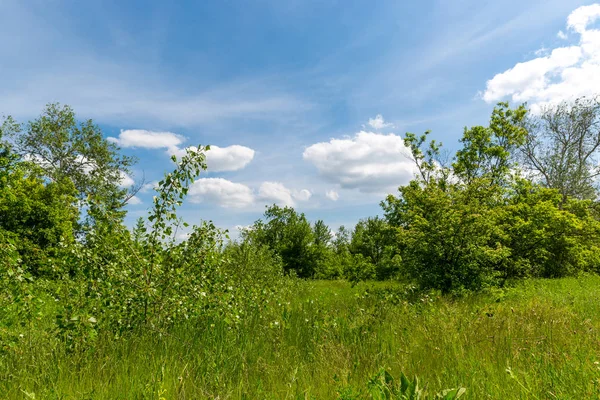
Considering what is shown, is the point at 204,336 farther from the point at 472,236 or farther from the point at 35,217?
the point at 35,217

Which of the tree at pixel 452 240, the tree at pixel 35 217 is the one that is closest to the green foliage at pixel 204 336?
the tree at pixel 452 240

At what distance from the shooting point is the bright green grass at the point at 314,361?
9.93 ft

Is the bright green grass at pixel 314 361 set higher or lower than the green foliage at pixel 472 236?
lower

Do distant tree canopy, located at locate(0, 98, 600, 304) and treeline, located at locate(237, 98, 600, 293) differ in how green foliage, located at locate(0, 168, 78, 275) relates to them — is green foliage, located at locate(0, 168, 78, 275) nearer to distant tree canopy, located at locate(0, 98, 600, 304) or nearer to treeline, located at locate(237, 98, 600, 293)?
distant tree canopy, located at locate(0, 98, 600, 304)

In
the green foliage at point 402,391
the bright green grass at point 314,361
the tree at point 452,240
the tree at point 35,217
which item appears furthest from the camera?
the tree at point 35,217

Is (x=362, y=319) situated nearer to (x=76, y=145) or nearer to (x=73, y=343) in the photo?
(x=73, y=343)

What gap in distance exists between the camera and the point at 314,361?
4.14 metres

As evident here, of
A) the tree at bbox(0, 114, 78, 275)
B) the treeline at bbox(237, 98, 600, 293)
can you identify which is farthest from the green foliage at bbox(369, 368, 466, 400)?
the tree at bbox(0, 114, 78, 275)

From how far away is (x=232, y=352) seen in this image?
4.12 m

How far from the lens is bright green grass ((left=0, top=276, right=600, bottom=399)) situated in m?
3.03

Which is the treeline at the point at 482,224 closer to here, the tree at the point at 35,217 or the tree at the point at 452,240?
the tree at the point at 452,240

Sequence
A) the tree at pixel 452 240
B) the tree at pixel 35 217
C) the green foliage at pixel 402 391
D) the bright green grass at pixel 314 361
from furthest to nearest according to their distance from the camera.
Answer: the tree at pixel 35 217 → the tree at pixel 452 240 → the bright green grass at pixel 314 361 → the green foliage at pixel 402 391

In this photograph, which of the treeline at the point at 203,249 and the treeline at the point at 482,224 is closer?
the treeline at the point at 203,249

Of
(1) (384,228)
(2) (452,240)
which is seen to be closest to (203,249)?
(2) (452,240)
